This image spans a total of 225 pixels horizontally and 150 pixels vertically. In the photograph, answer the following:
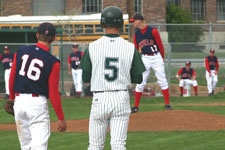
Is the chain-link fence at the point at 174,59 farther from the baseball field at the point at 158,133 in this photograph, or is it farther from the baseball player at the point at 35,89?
the baseball player at the point at 35,89

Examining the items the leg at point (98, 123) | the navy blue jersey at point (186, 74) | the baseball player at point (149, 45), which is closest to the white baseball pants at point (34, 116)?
the leg at point (98, 123)

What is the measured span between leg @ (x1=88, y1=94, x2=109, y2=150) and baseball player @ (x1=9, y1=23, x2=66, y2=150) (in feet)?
1.67

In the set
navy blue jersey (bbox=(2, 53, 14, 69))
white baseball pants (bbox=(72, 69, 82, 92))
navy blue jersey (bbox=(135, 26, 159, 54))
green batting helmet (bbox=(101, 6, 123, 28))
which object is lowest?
white baseball pants (bbox=(72, 69, 82, 92))

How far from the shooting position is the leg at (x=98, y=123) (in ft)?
17.1

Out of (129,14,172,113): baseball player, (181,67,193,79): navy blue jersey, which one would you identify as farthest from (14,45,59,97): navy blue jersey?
(181,67,193,79): navy blue jersey

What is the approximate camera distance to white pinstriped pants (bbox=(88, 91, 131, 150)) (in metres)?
5.20

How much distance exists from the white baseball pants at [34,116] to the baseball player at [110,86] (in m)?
0.53

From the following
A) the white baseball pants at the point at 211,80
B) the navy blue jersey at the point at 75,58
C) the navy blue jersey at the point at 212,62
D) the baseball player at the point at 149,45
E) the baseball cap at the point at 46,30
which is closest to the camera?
the baseball cap at the point at 46,30

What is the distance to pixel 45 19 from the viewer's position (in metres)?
27.8

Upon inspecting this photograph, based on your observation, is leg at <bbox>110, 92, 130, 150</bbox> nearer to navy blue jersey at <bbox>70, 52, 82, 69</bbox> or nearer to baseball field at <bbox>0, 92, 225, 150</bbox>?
baseball field at <bbox>0, 92, 225, 150</bbox>

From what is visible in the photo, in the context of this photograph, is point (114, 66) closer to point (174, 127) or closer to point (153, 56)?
point (174, 127)

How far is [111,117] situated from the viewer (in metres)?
5.26

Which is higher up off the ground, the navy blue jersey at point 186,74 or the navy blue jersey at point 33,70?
the navy blue jersey at point 33,70

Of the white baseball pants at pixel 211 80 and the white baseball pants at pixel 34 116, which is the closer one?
the white baseball pants at pixel 34 116
